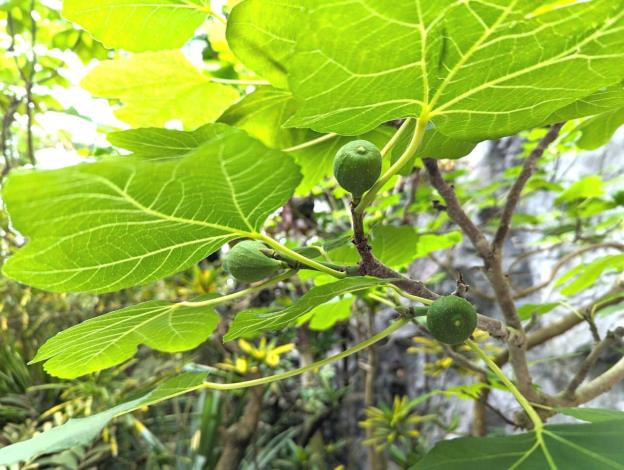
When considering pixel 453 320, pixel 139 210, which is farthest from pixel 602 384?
pixel 139 210

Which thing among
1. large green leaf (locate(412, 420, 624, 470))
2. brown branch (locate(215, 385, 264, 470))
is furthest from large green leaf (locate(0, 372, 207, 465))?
brown branch (locate(215, 385, 264, 470))

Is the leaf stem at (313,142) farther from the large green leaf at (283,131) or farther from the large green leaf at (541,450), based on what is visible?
the large green leaf at (541,450)

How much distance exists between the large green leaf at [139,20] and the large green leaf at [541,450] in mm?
479

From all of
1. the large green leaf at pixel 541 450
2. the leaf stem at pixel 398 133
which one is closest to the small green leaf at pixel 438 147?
the leaf stem at pixel 398 133

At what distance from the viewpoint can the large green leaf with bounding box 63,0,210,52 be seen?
48 centimetres

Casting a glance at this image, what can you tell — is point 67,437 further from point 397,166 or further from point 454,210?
point 454,210

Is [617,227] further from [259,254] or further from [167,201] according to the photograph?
[167,201]

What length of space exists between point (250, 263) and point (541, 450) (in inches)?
11.0

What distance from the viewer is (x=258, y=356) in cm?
203

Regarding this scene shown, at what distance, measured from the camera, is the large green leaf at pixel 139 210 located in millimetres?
267

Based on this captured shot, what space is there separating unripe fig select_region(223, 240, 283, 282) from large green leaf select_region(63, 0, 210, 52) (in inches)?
10.3

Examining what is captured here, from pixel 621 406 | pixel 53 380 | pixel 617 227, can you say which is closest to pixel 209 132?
pixel 617 227

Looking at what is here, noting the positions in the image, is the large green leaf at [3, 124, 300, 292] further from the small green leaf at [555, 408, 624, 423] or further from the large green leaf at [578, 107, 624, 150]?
the large green leaf at [578, 107, 624, 150]

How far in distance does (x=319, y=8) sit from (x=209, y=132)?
16 cm
